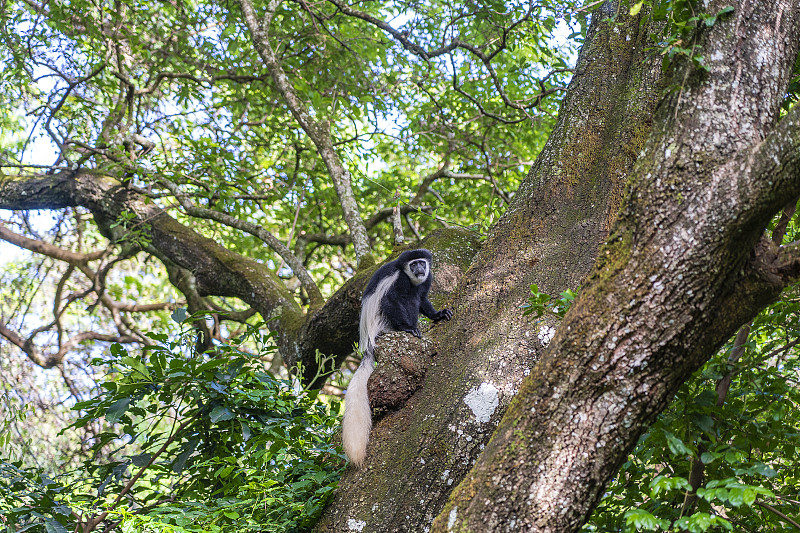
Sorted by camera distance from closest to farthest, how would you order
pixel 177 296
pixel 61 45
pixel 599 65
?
pixel 599 65 → pixel 61 45 → pixel 177 296

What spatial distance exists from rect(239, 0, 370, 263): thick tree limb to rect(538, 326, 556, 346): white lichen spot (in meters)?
2.37

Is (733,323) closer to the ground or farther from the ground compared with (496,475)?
closer to the ground

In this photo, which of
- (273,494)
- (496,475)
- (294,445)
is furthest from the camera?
(294,445)

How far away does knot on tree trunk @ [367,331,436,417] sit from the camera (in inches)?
85.4

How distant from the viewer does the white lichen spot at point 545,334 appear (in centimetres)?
209

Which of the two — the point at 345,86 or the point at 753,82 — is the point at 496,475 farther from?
the point at 345,86

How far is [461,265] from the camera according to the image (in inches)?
138

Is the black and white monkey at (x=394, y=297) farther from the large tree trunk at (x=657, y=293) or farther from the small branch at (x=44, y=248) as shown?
the small branch at (x=44, y=248)

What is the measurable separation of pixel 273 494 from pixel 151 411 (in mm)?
647

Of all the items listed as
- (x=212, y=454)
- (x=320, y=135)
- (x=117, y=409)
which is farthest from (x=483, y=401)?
(x=320, y=135)

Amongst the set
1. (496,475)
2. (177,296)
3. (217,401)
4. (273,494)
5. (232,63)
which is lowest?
(496,475)

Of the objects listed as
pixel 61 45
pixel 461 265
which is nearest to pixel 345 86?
pixel 61 45

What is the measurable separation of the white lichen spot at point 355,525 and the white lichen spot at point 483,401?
0.47 meters

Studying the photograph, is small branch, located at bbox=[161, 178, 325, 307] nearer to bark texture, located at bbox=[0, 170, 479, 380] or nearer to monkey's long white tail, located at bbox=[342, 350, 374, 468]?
bark texture, located at bbox=[0, 170, 479, 380]
